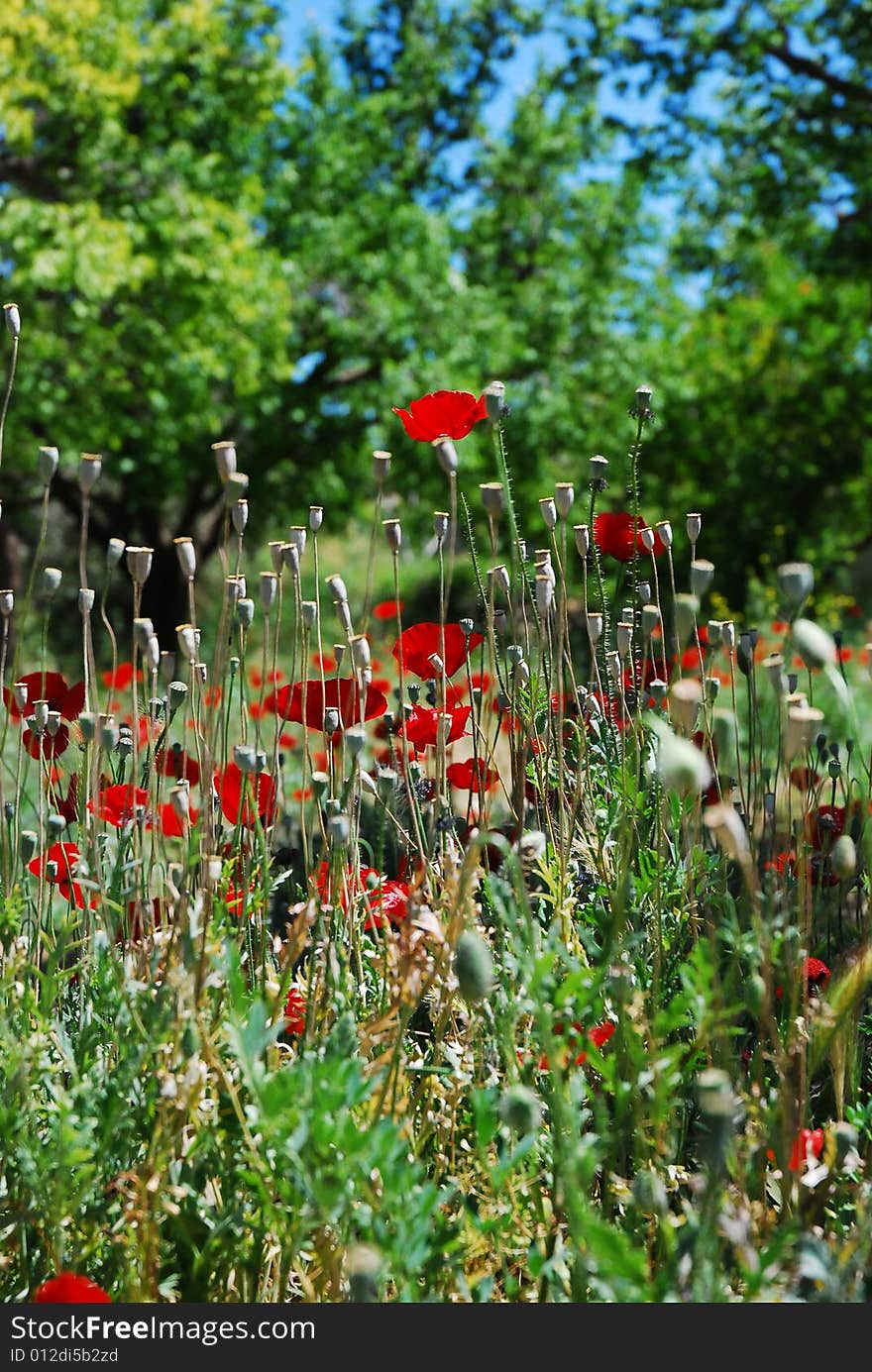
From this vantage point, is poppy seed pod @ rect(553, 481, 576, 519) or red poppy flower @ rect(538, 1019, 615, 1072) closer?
red poppy flower @ rect(538, 1019, 615, 1072)

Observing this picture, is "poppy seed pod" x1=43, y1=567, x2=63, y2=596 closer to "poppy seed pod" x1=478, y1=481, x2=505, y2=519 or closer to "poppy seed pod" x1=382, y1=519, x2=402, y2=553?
"poppy seed pod" x1=382, y1=519, x2=402, y2=553

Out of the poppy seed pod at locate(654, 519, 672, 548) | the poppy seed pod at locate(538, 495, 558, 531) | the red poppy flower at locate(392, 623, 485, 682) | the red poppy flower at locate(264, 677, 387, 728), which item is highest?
the poppy seed pod at locate(538, 495, 558, 531)

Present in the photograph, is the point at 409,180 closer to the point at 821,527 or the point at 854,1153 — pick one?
the point at 821,527

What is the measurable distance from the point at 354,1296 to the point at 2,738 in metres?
1.02

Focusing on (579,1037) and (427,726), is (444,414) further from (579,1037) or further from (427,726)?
(579,1037)

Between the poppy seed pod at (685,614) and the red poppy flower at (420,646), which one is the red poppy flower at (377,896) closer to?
the red poppy flower at (420,646)

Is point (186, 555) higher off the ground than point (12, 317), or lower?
lower

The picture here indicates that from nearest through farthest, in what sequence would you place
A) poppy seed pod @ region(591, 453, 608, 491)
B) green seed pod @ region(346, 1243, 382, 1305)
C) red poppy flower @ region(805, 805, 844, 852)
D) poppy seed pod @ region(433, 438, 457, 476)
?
green seed pod @ region(346, 1243, 382, 1305) < poppy seed pod @ region(433, 438, 457, 476) < poppy seed pod @ region(591, 453, 608, 491) < red poppy flower @ region(805, 805, 844, 852)

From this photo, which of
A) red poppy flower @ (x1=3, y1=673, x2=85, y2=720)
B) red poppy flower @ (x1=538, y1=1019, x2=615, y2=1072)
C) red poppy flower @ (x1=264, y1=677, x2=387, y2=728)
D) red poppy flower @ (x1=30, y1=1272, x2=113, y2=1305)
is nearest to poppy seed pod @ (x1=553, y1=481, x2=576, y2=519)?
red poppy flower @ (x1=264, y1=677, x2=387, y2=728)

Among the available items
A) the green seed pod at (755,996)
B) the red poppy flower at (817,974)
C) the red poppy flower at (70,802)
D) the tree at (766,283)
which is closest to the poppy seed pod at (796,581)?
the green seed pod at (755,996)

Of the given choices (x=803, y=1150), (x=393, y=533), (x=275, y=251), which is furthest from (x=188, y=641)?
(x=275, y=251)

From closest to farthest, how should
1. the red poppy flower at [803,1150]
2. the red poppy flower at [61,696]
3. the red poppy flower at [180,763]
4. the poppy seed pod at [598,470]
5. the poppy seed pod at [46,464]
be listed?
the red poppy flower at [803,1150] < the poppy seed pod at [46,464] < the poppy seed pod at [598,470] < the red poppy flower at [180,763] < the red poppy flower at [61,696]

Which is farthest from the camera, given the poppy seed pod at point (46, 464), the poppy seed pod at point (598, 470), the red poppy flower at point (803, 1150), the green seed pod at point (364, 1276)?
the poppy seed pod at point (598, 470)

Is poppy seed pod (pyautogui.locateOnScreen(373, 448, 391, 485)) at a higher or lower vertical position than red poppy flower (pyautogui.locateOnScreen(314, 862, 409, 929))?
higher
